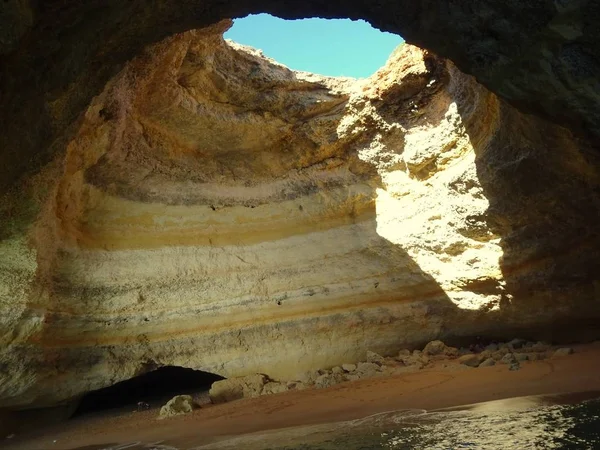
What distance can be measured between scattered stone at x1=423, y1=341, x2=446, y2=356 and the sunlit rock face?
0.26m

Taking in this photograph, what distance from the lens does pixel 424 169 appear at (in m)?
6.85

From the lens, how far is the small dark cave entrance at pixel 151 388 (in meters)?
7.01

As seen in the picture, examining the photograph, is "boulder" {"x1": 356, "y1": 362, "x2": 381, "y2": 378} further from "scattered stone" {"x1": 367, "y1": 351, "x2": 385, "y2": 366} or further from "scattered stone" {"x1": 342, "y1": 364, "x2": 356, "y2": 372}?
"scattered stone" {"x1": 367, "y1": 351, "x2": 385, "y2": 366}

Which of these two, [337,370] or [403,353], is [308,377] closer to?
[337,370]

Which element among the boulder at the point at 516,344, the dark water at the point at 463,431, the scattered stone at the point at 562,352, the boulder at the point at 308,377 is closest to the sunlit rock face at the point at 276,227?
the boulder at the point at 308,377

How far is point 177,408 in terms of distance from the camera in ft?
18.4

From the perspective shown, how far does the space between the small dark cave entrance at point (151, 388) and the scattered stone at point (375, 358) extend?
2.05 meters

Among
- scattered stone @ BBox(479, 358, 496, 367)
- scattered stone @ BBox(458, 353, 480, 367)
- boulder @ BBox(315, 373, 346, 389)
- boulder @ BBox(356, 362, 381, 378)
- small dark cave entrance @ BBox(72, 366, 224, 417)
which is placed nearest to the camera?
scattered stone @ BBox(479, 358, 496, 367)

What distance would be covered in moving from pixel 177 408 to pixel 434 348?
→ 313cm

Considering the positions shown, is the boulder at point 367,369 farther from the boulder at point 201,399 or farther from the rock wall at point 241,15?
the rock wall at point 241,15

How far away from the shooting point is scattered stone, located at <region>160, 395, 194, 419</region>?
18.2 ft

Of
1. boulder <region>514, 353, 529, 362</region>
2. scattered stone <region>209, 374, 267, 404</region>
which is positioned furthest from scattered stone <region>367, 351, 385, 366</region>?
boulder <region>514, 353, 529, 362</region>

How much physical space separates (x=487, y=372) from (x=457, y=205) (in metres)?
2.11

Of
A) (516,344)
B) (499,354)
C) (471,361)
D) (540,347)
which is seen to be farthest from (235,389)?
(540,347)
